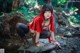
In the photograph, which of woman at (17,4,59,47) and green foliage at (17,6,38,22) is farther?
green foliage at (17,6,38,22)

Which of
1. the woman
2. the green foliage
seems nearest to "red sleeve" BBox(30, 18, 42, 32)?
the woman

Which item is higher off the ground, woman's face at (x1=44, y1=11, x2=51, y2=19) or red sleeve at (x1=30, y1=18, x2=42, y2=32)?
woman's face at (x1=44, y1=11, x2=51, y2=19)

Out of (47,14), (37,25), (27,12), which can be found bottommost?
(27,12)

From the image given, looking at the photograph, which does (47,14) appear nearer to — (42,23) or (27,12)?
(42,23)

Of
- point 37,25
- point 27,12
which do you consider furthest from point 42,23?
point 27,12

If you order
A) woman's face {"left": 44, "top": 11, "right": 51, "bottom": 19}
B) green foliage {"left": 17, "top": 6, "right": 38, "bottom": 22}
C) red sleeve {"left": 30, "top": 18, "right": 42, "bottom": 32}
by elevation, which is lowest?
green foliage {"left": 17, "top": 6, "right": 38, "bottom": 22}

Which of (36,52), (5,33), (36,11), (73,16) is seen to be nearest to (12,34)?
(5,33)

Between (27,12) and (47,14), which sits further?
(27,12)

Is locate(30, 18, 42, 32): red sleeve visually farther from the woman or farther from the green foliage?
the green foliage

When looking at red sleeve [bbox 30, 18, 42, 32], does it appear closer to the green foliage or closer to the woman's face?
the woman's face

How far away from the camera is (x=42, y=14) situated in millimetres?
2402

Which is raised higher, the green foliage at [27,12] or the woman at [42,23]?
the woman at [42,23]

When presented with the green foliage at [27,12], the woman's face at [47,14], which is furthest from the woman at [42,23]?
the green foliage at [27,12]

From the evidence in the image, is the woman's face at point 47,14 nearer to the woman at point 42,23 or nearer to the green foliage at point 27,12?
the woman at point 42,23
